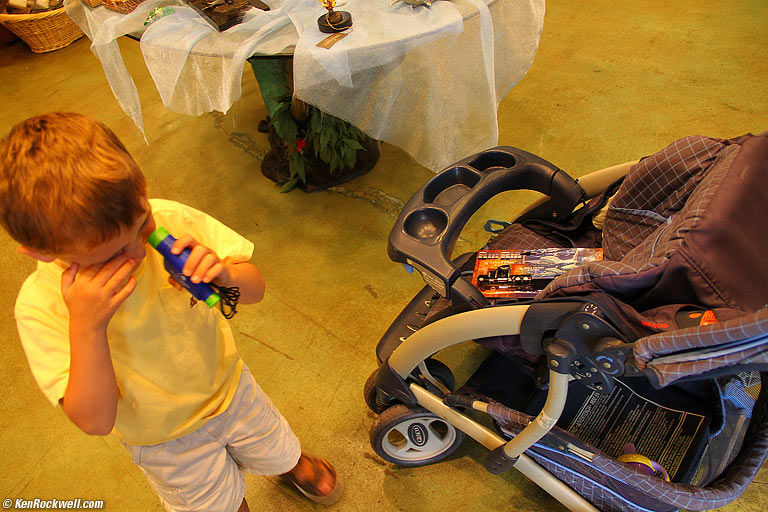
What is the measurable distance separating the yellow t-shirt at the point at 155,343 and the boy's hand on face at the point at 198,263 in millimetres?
116

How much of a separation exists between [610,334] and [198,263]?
0.58 metres

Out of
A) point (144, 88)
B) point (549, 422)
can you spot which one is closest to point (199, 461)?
point (549, 422)

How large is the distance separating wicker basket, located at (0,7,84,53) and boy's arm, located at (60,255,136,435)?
3014 millimetres

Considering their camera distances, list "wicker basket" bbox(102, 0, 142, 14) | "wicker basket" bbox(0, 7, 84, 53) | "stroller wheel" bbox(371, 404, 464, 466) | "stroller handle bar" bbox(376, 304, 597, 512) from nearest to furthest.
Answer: "stroller handle bar" bbox(376, 304, 597, 512)
"stroller wheel" bbox(371, 404, 464, 466)
"wicker basket" bbox(102, 0, 142, 14)
"wicker basket" bbox(0, 7, 84, 53)

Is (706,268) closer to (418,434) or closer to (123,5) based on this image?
(418,434)

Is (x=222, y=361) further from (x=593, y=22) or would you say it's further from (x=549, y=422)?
(x=593, y=22)

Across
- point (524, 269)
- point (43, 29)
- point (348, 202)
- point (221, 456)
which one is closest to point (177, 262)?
point (221, 456)

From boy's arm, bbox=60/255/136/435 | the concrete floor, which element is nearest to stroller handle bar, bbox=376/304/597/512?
the concrete floor

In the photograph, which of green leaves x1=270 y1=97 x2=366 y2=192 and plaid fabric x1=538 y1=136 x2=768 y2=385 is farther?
green leaves x1=270 y1=97 x2=366 y2=192

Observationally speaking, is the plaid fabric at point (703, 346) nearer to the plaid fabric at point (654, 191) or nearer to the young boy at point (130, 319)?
the plaid fabric at point (654, 191)

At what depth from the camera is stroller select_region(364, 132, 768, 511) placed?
0.76 metres

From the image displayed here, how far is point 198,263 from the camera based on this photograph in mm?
725

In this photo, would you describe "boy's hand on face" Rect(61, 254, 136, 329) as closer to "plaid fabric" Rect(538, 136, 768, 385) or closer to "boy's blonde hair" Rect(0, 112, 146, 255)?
"boy's blonde hair" Rect(0, 112, 146, 255)

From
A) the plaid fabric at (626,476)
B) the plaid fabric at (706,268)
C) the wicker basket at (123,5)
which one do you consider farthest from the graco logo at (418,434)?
the wicker basket at (123,5)
